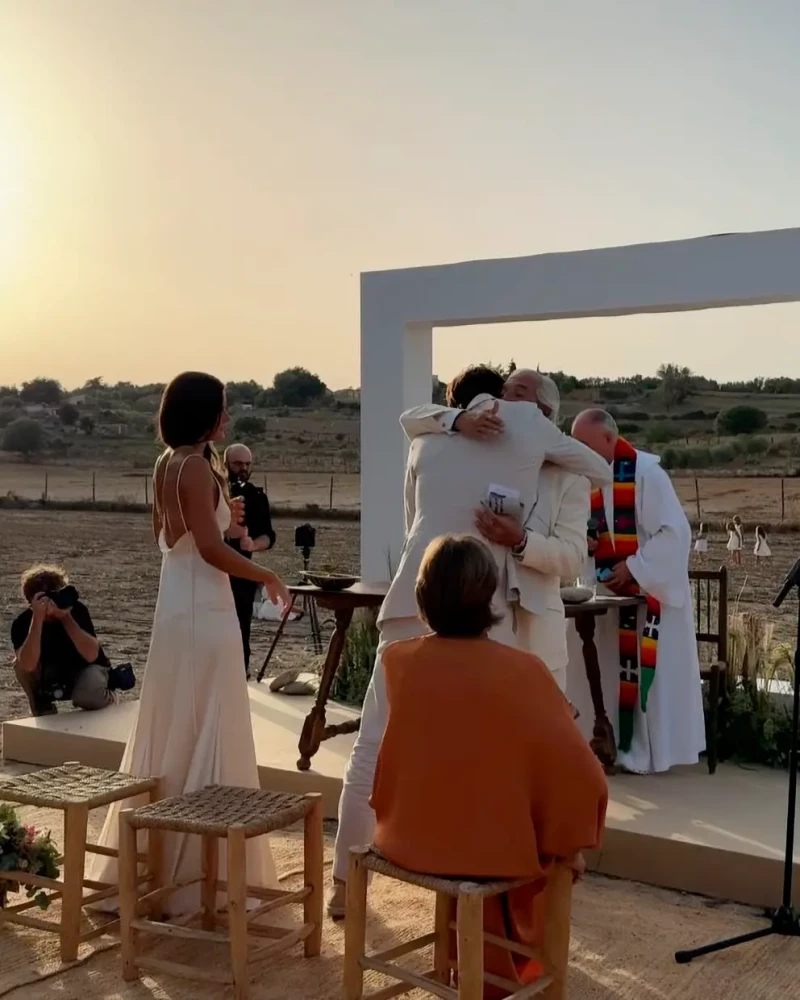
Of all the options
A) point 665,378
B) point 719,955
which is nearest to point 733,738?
point 719,955

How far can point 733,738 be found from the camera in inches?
225

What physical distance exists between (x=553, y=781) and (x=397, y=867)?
0.44 meters

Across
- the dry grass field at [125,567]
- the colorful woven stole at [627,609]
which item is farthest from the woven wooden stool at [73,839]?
the dry grass field at [125,567]

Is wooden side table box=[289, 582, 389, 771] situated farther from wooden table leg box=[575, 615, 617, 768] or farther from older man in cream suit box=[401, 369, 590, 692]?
older man in cream suit box=[401, 369, 590, 692]

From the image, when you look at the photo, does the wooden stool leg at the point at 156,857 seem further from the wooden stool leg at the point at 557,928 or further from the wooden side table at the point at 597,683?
the wooden side table at the point at 597,683

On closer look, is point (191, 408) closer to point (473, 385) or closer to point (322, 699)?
point (473, 385)

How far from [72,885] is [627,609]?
293cm

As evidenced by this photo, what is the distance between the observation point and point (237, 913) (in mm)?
3377

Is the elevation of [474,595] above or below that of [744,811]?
above

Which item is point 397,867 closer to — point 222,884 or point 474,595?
point 474,595

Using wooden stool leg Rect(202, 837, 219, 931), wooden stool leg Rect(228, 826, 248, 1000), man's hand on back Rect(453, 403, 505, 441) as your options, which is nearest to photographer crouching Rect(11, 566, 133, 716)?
wooden stool leg Rect(202, 837, 219, 931)

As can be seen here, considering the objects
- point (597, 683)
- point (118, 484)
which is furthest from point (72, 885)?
point (118, 484)

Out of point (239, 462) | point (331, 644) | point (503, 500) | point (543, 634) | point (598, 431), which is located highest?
point (598, 431)

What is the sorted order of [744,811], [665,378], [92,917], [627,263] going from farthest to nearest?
[665,378] < [627,263] < [744,811] < [92,917]
